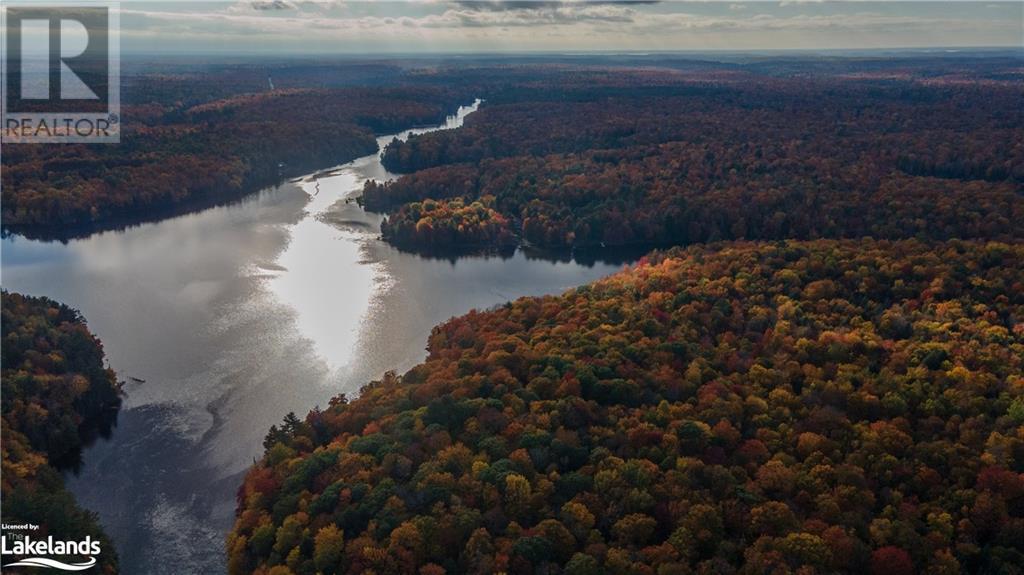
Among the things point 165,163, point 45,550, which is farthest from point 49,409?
→ point 165,163

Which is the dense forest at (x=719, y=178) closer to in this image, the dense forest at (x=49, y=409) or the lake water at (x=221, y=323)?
the lake water at (x=221, y=323)

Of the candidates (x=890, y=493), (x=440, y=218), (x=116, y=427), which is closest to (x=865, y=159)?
(x=440, y=218)

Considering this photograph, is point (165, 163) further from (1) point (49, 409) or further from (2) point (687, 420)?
(2) point (687, 420)

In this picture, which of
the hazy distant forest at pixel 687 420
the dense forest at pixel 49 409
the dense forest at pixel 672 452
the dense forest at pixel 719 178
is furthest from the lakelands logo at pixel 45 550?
the dense forest at pixel 719 178

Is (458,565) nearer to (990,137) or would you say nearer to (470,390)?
(470,390)

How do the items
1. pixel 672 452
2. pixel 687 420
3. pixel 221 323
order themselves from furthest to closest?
1. pixel 221 323
2. pixel 687 420
3. pixel 672 452

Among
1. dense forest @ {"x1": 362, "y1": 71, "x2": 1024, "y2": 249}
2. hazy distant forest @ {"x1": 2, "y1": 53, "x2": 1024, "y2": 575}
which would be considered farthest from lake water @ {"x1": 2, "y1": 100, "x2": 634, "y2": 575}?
dense forest @ {"x1": 362, "y1": 71, "x2": 1024, "y2": 249}
